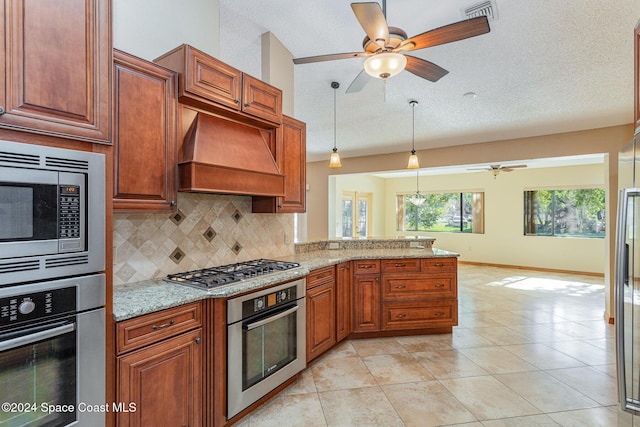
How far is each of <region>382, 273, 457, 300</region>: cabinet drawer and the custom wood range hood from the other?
1728 mm

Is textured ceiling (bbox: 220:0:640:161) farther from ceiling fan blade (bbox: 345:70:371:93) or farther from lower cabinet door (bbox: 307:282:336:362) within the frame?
lower cabinet door (bbox: 307:282:336:362)

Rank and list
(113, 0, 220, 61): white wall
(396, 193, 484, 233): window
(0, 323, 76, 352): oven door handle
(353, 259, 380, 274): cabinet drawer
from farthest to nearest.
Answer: (396, 193, 484, 233): window < (353, 259, 380, 274): cabinet drawer < (113, 0, 220, 61): white wall < (0, 323, 76, 352): oven door handle

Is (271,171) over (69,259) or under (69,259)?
over

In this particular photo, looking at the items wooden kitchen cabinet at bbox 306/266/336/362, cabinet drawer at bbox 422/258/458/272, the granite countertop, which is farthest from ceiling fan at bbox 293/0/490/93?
cabinet drawer at bbox 422/258/458/272

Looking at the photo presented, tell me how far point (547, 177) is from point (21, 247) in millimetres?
9450

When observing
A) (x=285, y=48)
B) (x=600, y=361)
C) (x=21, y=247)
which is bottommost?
(x=600, y=361)

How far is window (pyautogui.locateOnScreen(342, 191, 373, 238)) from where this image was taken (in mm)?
8867

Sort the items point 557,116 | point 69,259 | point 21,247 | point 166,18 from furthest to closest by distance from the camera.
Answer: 1. point 557,116
2. point 166,18
3. point 69,259
4. point 21,247

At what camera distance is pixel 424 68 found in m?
2.53

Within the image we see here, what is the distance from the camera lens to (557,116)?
13.8 ft

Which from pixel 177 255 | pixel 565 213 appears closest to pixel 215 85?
pixel 177 255

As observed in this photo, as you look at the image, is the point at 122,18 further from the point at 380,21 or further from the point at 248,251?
the point at 248,251

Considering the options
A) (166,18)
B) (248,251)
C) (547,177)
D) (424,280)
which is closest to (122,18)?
(166,18)

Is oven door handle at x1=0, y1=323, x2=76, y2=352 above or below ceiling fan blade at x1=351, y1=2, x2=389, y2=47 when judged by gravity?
below
